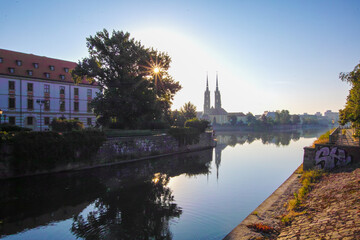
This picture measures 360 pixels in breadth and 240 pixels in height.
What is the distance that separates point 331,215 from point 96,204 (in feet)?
40.0

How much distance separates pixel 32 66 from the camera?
131 ft

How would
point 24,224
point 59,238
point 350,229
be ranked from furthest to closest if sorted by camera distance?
point 24,224, point 59,238, point 350,229

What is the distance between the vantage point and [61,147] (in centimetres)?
2138

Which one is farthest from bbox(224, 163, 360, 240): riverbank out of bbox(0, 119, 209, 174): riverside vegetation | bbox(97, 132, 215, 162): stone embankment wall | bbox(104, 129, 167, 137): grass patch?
bbox(104, 129, 167, 137): grass patch

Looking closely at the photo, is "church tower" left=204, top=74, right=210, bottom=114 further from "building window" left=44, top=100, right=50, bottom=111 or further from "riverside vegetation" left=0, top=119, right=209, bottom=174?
"riverside vegetation" left=0, top=119, right=209, bottom=174

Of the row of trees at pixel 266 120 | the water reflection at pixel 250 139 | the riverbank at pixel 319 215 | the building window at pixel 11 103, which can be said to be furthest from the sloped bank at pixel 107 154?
the row of trees at pixel 266 120

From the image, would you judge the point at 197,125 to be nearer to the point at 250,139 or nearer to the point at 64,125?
the point at 64,125

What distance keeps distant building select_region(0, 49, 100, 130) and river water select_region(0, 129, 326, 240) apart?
19.9 metres

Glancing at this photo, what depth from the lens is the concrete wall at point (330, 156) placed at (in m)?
16.1

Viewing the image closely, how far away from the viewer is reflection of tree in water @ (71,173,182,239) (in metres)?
10.5

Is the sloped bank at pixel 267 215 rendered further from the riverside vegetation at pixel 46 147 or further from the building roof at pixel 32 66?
the building roof at pixel 32 66

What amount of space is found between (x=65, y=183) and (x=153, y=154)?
1420cm

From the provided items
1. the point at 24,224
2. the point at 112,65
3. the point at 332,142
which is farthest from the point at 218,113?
the point at 24,224

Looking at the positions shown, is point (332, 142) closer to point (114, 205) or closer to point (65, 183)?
point (114, 205)
